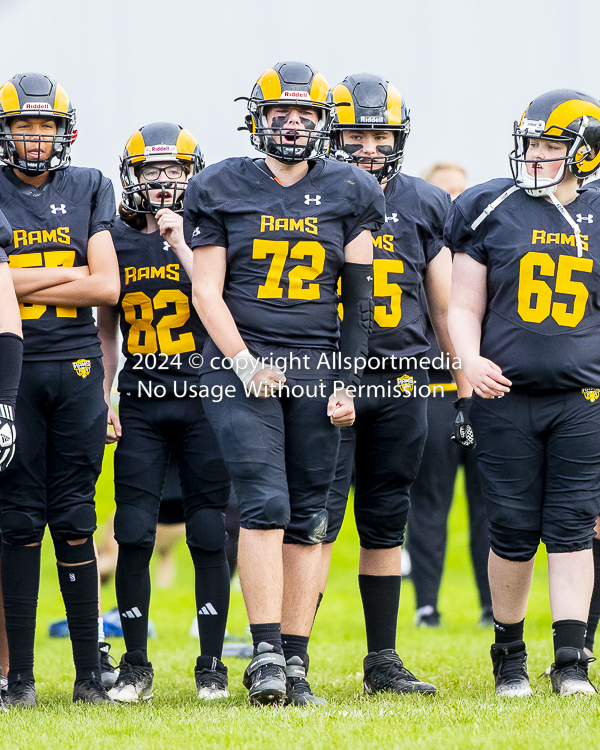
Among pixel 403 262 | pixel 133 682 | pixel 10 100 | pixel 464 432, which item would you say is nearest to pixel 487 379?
pixel 464 432

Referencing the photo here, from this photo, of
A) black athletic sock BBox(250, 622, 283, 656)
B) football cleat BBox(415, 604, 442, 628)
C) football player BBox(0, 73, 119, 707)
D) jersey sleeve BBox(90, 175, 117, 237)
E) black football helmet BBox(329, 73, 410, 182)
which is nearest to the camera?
black athletic sock BBox(250, 622, 283, 656)

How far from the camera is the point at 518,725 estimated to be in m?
3.08

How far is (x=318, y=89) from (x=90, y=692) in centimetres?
234

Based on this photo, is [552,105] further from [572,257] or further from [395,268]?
Result: [395,268]

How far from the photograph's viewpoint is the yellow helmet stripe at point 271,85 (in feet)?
A: 13.2

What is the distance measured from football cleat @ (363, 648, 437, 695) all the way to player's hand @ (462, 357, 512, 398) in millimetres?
1109

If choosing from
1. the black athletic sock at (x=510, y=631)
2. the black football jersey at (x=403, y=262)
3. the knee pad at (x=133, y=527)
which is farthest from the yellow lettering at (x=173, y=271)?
the black athletic sock at (x=510, y=631)

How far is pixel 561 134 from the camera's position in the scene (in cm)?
393

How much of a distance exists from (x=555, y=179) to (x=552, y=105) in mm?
271

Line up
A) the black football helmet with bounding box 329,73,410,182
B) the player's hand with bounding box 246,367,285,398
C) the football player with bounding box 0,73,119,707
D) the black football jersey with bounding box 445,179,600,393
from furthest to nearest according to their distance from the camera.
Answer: the black football helmet with bounding box 329,73,410,182, the football player with bounding box 0,73,119,707, the black football jersey with bounding box 445,179,600,393, the player's hand with bounding box 246,367,285,398

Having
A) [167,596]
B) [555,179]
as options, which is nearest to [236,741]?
[555,179]

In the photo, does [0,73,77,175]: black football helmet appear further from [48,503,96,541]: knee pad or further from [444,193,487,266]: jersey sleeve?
[444,193,487,266]: jersey sleeve

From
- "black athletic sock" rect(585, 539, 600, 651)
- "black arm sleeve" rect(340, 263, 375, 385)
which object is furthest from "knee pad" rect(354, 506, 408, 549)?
"black athletic sock" rect(585, 539, 600, 651)

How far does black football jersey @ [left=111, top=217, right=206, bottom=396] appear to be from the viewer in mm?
4523
